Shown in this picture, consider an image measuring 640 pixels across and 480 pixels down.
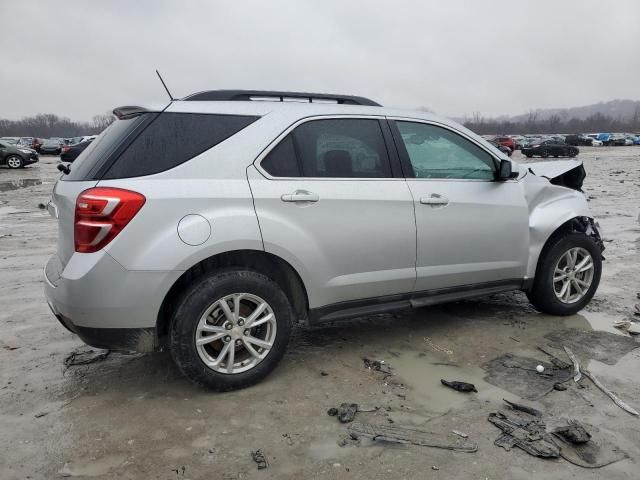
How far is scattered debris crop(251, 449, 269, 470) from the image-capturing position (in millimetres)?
2649

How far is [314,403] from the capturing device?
3275mm

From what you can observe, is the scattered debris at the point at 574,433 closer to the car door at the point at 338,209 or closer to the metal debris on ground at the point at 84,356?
the car door at the point at 338,209

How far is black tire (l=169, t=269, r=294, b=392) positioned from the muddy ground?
12 centimetres

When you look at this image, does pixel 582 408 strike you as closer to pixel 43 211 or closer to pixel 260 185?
pixel 260 185

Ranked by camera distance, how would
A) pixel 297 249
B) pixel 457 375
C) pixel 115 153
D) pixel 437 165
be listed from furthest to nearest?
pixel 437 165 < pixel 457 375 < pixel 297 249 < pixel 115 153

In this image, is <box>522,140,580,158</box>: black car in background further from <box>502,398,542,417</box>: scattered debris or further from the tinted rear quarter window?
the tinted rear quarter window

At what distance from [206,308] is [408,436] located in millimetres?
1391

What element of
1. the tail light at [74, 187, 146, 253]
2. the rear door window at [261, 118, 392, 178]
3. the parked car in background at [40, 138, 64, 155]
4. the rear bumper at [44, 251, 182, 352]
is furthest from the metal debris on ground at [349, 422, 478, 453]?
the parked car in background at [40, 138, 64, 155]

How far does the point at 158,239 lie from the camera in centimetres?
304

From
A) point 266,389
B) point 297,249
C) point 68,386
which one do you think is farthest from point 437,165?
point 68,386

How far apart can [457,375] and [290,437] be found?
136 cm

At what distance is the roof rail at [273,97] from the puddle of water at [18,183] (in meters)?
17.0

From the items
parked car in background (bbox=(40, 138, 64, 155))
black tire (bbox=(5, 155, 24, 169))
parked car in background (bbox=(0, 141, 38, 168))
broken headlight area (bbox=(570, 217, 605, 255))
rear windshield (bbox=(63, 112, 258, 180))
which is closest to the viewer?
rear windshield (bbox=(63, 112, 258, 180))

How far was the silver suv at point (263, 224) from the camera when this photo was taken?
3.05 m
